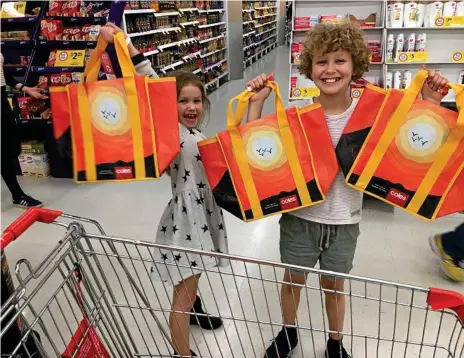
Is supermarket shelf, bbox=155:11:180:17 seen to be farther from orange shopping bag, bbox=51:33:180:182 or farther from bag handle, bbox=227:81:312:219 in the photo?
bag handle, bbox=227:81:312:219

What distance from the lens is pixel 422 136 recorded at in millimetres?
1362

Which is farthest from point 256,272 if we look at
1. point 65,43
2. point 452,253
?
point 65,43

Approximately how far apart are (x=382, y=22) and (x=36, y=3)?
376 centimetres

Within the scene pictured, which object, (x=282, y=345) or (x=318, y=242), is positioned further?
(x=282, y=345)

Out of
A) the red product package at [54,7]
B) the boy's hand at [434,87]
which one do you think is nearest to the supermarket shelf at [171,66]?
the red product package at [54,7]

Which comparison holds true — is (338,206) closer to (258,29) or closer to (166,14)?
(166,14)

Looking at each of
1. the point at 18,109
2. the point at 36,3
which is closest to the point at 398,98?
the point at 18,109

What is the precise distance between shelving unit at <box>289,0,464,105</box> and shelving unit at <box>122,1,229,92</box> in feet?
4.01

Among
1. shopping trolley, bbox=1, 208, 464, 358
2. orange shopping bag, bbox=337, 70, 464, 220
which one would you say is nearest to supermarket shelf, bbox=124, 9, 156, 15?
shopping trolley, bbox=1, 208, 464, 358

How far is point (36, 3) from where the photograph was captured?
4.68 metres

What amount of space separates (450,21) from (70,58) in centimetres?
352

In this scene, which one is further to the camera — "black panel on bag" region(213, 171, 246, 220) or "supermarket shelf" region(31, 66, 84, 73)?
"supermarket shelf" region(31, 66, 84, 73)

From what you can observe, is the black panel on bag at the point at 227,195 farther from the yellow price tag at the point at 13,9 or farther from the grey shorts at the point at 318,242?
the yellow price tag at the point at 13,9

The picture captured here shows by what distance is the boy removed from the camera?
1.41m
